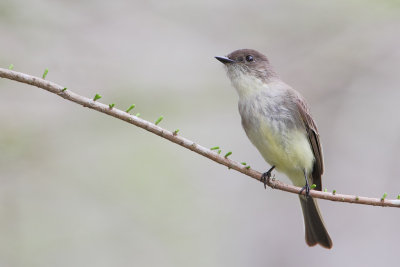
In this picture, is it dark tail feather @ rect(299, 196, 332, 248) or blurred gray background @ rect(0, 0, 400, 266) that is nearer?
dark tail feather @ rect(299, 196, 332, 248)

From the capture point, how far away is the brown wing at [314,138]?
4.18 m

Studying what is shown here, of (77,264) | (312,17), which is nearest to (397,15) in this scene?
(312,17)

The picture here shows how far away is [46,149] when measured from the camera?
5.42 meters

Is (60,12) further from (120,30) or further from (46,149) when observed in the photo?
(46,149)

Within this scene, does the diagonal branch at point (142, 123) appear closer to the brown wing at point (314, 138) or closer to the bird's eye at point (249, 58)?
the brown wing at point (314, 138)

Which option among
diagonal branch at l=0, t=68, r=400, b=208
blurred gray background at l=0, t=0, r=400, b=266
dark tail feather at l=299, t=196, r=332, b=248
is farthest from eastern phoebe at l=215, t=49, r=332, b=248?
blurred gray background at l=0, t=0, r=400, b=266

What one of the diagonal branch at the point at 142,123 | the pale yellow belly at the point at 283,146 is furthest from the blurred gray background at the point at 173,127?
the diagonal branch at the point at 142,123

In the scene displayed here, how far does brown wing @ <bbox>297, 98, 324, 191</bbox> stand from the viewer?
418 cm

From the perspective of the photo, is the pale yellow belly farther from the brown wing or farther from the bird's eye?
the bird's eye

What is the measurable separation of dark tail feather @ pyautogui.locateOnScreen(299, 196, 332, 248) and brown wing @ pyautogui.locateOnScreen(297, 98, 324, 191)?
0.19m

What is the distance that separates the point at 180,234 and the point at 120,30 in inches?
86.8

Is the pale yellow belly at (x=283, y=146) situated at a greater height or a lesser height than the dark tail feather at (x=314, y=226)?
greater

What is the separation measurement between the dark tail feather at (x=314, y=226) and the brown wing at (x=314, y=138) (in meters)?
0.19

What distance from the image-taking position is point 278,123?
403 cm
